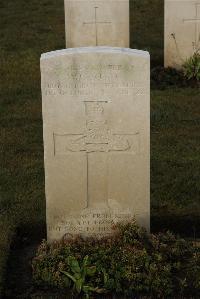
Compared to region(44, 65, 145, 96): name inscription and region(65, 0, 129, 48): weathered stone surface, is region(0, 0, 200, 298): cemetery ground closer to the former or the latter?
region(65, 0, 129, 48): weathered stone surface

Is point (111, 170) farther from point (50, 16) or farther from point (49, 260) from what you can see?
point (50, 16)

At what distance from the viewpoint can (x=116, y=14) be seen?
427 inches

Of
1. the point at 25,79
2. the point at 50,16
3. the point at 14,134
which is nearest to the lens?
the point at 14,134

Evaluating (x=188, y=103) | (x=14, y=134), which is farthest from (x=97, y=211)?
(x=188, y=103)

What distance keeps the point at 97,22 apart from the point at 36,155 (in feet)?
12.9

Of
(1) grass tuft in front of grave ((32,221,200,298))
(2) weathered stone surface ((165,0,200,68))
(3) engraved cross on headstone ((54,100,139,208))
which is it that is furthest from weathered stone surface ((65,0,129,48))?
(1) grass tuft in front of grave ((32,221,200,298))

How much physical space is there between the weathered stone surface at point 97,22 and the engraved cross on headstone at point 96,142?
570 cm

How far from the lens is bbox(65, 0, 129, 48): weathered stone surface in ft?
35.0

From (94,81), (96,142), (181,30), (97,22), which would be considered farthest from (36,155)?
(181,30)

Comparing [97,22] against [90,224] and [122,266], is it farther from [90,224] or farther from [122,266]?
[122,266]

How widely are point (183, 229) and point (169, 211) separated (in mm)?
224

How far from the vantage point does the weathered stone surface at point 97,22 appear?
10.7 m

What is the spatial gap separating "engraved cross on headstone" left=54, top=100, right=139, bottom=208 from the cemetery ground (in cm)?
81

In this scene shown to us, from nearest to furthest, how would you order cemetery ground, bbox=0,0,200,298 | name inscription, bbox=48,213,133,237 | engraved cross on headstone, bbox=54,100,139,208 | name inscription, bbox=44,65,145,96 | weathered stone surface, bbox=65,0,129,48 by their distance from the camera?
name inscription, bbox=44,65,145,96
engraved cross on headstone, bbox=54,100,139,208
name inscription, bbox=48,213,133,237
cemetery ground, bbox=0,0,200,298
weathered stone surface, bbox=65,0,129,48
